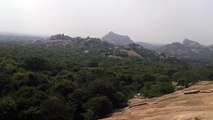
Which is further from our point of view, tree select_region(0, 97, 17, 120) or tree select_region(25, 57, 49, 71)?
tree select_region(25, 57, 49, 71)

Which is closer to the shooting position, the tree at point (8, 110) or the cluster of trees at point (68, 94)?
the tree at point (8, 110)

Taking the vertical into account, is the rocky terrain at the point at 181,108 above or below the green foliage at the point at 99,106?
above

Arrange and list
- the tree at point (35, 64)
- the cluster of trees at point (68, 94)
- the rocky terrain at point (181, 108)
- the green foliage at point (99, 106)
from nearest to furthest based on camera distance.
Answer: the rocky terrain at point (181, 108), the cluster of trees at point (68, 94), the green foliage at point (99, 106), the tree at point (35, 64)

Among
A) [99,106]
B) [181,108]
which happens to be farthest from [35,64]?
[181,108]

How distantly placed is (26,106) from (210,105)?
2278 cm

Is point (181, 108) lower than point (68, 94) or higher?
higher

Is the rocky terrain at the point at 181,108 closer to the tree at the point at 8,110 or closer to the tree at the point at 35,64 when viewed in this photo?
the tree at the point at 8,110

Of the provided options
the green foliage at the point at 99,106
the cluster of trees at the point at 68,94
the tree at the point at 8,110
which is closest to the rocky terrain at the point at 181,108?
the green foliage at the point at 99,106

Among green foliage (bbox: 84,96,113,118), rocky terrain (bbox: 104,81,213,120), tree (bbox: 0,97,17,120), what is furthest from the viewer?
green foliage (bbox: 84,96,113,118)

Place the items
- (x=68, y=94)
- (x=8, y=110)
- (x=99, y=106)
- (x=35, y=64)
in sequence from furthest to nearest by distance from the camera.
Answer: (x=35, y=64) → (x=68, y=94) → (x=99, y=106) → (x=8, y=110)

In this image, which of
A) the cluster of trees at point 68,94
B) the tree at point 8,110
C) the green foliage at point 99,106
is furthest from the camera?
the green foliage at point 99,106

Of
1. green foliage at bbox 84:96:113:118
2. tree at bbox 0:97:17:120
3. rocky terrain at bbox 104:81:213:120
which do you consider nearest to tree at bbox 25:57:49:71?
green foliage at bbox 84:96:113:118

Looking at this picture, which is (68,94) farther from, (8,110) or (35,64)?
(35,64)

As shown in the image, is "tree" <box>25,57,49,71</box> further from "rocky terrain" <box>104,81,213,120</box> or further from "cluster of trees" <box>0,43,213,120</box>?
"rocky terrain" <box>104,81,213,120</box>
